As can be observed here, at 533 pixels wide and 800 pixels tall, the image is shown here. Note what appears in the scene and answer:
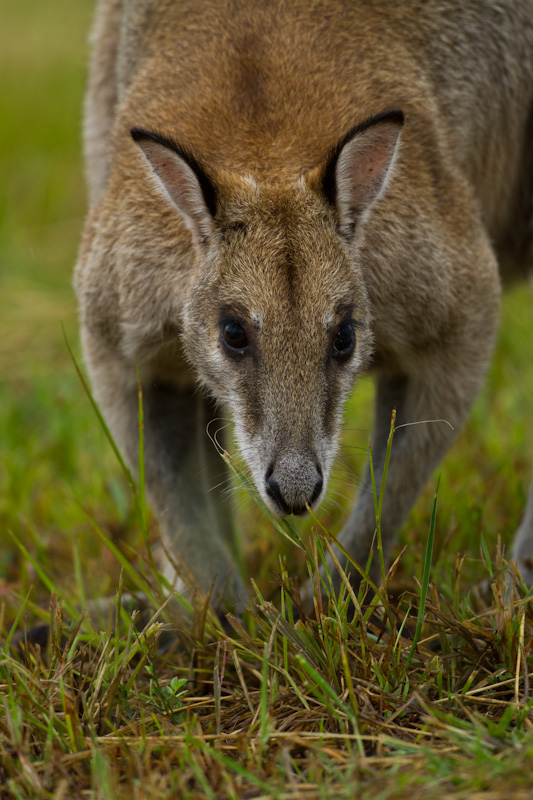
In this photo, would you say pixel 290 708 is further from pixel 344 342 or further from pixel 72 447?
pixel 72 447

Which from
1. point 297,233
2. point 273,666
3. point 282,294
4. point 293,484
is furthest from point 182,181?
point 273,666

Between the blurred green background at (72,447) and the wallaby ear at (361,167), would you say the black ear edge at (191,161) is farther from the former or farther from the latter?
the blurred green background at (72,447)

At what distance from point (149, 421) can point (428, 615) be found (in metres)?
1.37

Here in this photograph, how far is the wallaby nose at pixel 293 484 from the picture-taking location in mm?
2955

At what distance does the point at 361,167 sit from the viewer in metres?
3.30

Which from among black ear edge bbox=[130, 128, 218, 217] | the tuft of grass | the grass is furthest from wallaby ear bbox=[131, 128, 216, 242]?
the grass

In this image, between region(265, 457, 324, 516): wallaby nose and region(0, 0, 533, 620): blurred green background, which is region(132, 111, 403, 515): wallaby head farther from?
region(0, 0, 533, 620): blurred green background

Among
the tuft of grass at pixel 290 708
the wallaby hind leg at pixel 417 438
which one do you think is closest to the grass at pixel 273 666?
the tuft of grass at pixel 290 708

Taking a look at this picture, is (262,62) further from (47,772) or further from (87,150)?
(47,772)

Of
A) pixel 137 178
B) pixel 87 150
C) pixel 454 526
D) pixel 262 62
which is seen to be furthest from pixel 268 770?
pixel 87 150

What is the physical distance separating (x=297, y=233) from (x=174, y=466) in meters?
1.25

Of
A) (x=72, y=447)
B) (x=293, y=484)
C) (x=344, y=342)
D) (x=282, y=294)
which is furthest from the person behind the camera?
(x=72, y=447)

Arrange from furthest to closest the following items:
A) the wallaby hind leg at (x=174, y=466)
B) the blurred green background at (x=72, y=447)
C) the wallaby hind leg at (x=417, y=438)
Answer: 1. the blurred green background at (x=72, y=447)
2. the wallaby hind leg at (x=174, y=466)
3. the wallaby hind leg at (x=417, y=438)

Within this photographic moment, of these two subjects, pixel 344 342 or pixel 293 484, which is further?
pixel 344 342
